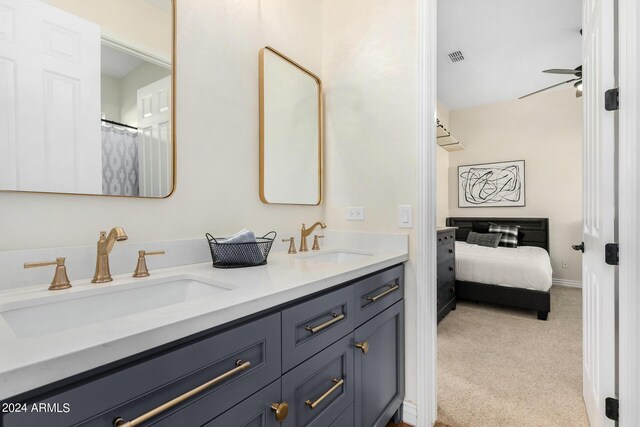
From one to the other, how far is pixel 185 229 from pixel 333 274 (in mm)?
678

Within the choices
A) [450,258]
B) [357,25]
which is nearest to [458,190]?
[450,258]

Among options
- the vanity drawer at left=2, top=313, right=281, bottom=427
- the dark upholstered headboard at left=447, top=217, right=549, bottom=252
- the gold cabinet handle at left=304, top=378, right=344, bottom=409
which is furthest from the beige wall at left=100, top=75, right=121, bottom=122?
the dark upholstered headboard at left=447, top=217, right=549, bottom=252

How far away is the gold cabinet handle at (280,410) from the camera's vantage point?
839 mm

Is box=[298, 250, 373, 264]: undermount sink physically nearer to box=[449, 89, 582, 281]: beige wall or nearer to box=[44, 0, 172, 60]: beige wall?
box=[44, 0, 172, 60]: beige wall

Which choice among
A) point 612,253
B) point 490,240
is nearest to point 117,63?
point 612,253

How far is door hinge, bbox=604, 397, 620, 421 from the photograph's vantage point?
4.03ft

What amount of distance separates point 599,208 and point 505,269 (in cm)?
226

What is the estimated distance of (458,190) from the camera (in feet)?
18.3

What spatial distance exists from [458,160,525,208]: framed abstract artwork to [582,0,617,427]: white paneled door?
3.75 m

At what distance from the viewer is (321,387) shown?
1.04 m

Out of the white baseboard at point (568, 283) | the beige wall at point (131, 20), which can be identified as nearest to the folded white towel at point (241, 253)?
the beige wall at point (131, 20)

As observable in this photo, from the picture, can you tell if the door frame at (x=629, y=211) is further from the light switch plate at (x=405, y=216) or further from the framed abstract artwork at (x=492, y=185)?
the framed abstract artwork at (x=492, y=185)

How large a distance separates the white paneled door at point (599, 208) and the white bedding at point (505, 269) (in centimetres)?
165

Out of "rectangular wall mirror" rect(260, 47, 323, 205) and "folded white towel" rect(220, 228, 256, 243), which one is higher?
"rectangular wall mirror" rect(260, 47, 323, 205)
